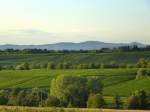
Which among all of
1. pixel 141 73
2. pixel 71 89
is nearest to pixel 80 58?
pixel 141 73

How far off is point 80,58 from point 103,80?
1592 inches

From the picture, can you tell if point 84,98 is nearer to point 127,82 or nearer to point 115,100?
point 115,100

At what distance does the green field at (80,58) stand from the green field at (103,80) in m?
22.3

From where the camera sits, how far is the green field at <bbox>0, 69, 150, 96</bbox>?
6694cm

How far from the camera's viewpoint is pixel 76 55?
402 ft

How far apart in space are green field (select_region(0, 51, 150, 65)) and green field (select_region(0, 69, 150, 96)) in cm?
2232

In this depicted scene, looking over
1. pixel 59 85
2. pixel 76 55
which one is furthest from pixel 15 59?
pixel 59 85

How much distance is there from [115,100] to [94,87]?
32.7ft

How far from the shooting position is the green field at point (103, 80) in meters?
66.9

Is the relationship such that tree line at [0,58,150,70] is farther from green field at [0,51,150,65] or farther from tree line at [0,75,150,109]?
tree line at [0,75,150,109]

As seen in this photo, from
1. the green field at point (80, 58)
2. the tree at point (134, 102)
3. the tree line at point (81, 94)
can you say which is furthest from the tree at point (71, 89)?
the green field at point (80, 58)

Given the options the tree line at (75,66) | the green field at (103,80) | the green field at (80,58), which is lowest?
the green field at (103,80)

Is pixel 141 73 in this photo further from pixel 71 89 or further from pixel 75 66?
pixel 75 66

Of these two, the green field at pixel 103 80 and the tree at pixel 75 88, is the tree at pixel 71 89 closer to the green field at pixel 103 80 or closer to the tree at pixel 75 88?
the tree at pixel 75 88
